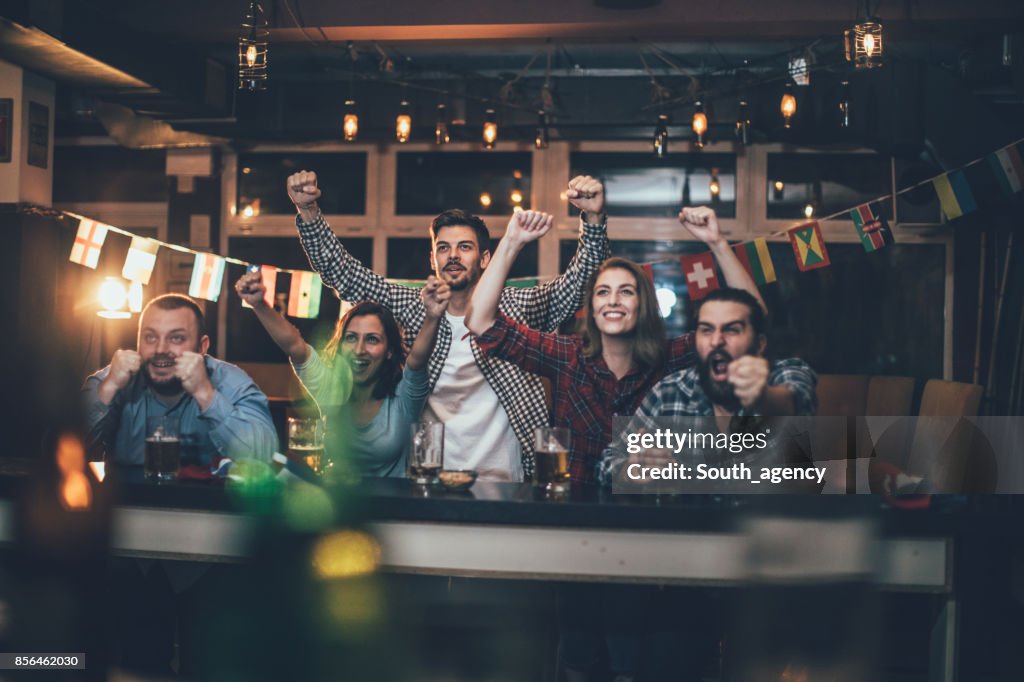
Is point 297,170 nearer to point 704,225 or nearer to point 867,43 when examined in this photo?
point 867,43

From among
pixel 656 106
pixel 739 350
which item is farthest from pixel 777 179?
pixel 739 350

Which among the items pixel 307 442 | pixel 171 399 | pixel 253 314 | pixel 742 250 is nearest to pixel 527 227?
pixel 307 442

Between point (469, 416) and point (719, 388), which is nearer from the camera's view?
point (719, 388)

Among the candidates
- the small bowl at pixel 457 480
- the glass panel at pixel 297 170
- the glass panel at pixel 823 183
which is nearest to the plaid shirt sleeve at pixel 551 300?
the small bowl at pixel 457 480

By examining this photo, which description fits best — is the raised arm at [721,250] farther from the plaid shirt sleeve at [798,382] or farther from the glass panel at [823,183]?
the glass panel at [823,183]

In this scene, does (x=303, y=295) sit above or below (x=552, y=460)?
above

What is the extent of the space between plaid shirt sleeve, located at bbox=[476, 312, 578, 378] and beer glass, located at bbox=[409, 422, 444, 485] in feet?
1.00

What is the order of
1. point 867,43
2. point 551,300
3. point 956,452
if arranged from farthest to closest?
1. point 956,452
2. point 867,43
3. point 551,300

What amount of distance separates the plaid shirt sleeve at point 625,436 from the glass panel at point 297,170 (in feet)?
17.6

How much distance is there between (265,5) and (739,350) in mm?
3651

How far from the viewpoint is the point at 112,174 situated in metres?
7.70

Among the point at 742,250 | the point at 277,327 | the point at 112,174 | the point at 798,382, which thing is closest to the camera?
the point at 798,382

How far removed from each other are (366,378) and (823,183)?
517 centimetres

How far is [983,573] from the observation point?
201 cm
